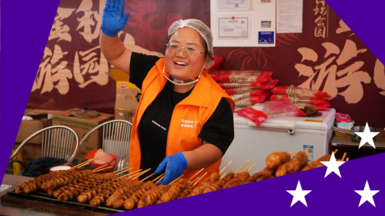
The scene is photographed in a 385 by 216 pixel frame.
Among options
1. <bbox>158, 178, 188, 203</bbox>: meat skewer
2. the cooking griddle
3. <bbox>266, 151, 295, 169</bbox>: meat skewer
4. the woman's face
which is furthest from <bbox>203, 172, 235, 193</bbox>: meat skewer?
the woman's face

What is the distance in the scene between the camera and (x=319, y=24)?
3.59m

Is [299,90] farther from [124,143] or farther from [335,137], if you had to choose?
[124,143]

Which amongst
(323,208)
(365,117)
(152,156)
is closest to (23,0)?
(152,156)

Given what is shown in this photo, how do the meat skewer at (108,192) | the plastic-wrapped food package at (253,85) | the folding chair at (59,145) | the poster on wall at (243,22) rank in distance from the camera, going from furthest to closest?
1. the poster on wall at (243,22)
2. the plastic-wrapped food package at (253,85)
3. the folding chair at (59,145)
4. the meat skewer at (108,192)

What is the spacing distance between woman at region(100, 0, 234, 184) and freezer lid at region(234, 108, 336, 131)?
1169 millimetres

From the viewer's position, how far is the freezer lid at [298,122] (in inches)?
118

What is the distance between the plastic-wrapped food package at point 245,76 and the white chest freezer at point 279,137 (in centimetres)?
47

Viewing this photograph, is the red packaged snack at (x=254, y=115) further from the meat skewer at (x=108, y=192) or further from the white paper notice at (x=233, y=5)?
the meat skewer at (x=108, y=192)

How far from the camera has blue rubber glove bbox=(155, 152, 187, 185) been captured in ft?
5.08

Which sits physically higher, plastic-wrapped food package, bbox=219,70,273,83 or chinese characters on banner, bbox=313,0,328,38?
chinese characters on banner, bbox=313,0,328,38

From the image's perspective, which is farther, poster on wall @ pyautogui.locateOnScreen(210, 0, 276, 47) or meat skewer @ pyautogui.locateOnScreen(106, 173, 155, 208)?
poster on wall @ pyautogui.locateOnScreen(210, 0, 276, 47)

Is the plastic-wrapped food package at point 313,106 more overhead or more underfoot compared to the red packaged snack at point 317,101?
more underfoot

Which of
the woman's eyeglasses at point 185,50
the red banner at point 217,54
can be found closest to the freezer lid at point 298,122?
the red banner at point 217,54

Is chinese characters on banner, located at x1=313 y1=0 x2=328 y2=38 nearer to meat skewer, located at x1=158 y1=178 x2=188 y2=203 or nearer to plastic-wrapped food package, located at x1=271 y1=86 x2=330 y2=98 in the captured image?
plastic-wrapped food package, located at x1=271 y1=86 x2=330 y2=98
